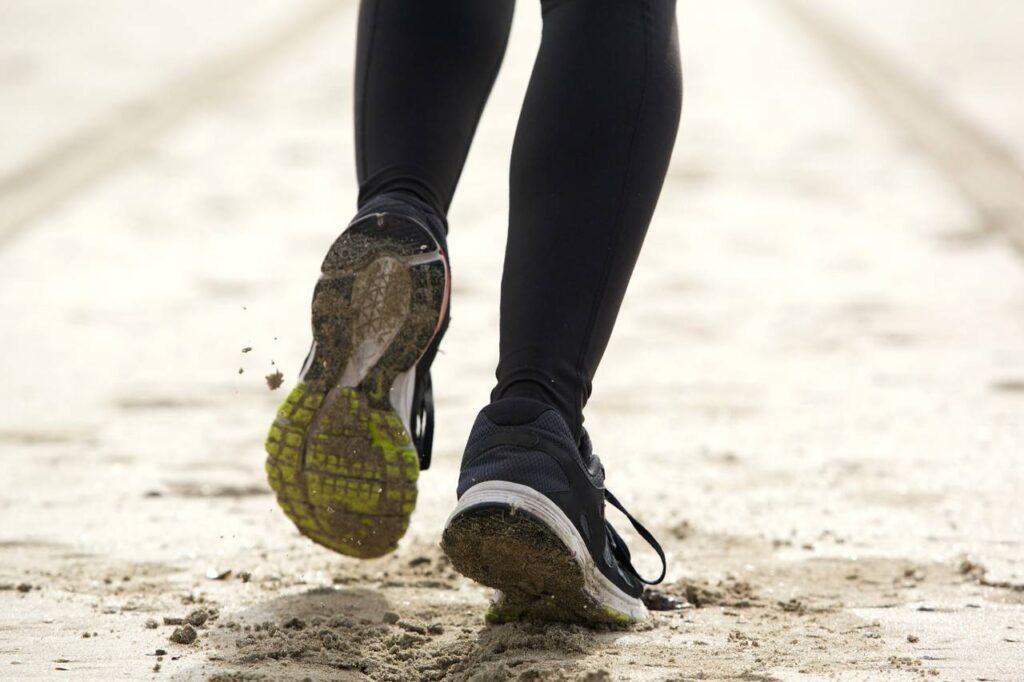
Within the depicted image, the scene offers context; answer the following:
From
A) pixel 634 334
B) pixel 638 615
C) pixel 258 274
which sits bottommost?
pixel 638 615

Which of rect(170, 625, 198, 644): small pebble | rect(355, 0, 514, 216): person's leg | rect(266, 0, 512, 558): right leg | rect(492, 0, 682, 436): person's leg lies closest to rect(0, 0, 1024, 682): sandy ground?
rect(170, 625, 198, 644): small pebble

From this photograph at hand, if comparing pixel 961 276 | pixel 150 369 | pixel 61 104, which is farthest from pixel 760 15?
pixel 150 369

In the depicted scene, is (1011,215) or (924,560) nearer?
(924,560)

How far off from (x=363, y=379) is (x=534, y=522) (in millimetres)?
250

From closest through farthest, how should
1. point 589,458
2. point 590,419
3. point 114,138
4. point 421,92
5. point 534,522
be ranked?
point 534,522 < point 589,458 < point 421,92 < point 590,419 < point 114,138

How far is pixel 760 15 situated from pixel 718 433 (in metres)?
6.25

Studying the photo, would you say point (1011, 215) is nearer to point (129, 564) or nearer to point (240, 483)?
point (240, 483)

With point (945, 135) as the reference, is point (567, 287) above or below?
below

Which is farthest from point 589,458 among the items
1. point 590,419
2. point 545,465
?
point 590,419

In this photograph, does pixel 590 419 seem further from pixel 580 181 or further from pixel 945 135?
pixel 945 135

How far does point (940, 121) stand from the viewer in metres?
4.83

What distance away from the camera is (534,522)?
117 centimetres

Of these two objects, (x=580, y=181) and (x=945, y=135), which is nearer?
(x=580, y=181)

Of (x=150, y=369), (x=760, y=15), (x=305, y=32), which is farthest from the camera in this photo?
(x=760, y=15)
